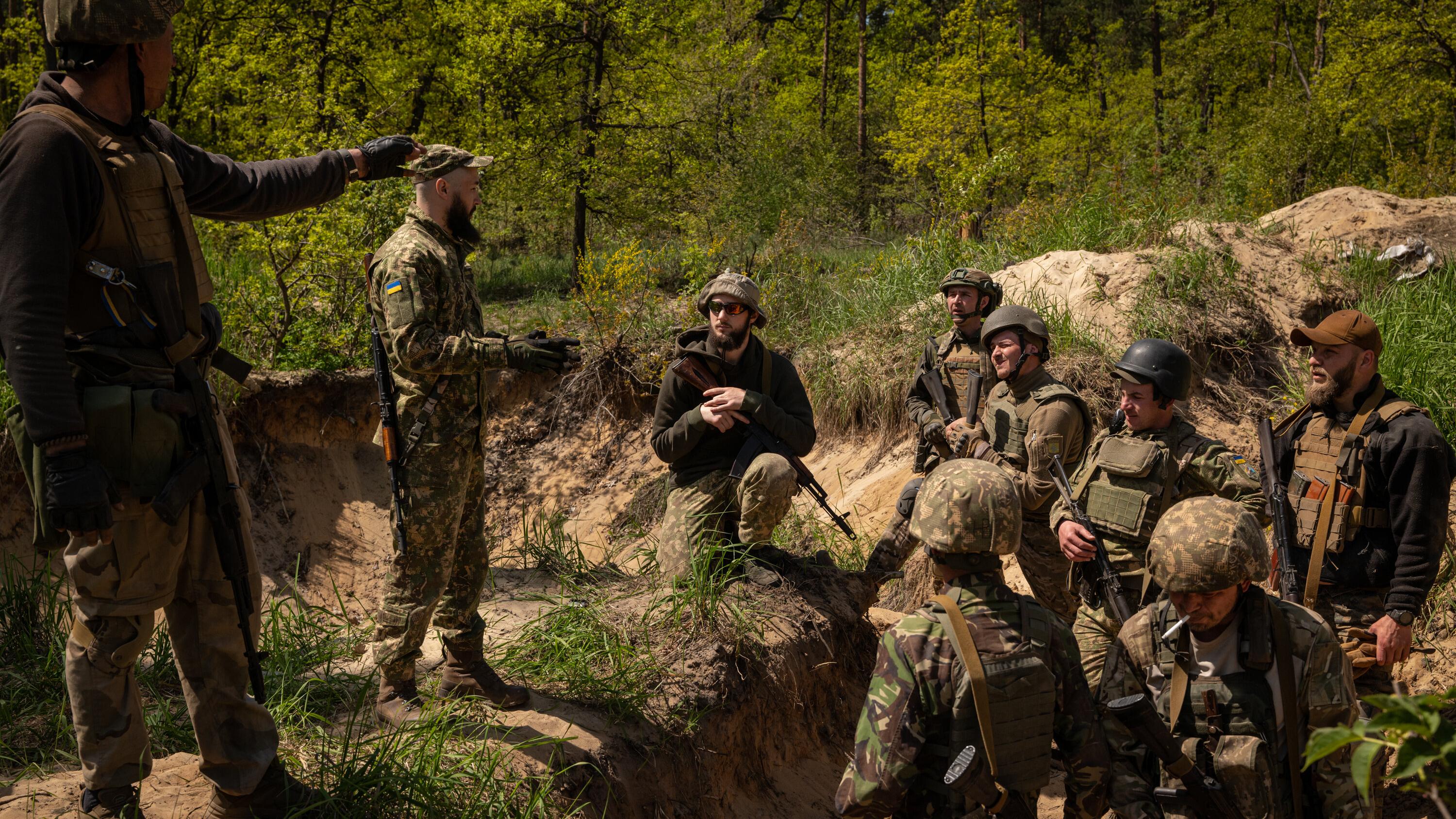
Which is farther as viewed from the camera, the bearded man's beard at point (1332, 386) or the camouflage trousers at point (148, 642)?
the bearded man's beard at point (1332, 386)

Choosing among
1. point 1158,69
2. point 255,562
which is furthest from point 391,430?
point 1158,69

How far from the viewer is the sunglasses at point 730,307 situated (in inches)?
179

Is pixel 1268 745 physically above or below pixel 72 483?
below

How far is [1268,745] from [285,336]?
807 cm

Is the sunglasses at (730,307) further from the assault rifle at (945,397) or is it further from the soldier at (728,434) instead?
the assault rifle at (945,397)

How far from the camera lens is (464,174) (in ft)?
12.5

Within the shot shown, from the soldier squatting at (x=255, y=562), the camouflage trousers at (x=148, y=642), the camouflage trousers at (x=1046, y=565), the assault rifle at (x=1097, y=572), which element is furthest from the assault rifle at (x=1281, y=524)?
the camouflage trousers at (x=148, y=642)

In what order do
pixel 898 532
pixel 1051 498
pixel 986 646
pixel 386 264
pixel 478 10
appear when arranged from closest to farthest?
pixel 986 646, pixel 386 264, pixel 1051 498, pixel 898 532, pixel 478 10

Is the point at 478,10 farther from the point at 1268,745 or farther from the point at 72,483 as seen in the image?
the point at 1268,745

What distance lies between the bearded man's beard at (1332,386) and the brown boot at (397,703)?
12.5 feet

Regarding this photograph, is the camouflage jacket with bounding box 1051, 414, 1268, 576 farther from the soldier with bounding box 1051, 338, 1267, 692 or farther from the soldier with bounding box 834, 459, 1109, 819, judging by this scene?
the soldier with bounding box 834, 459, 1109, 819

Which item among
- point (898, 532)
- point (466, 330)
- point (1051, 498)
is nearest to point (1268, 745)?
point (1051, 498)

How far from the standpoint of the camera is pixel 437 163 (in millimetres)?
3771

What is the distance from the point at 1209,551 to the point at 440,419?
8.90 feet
